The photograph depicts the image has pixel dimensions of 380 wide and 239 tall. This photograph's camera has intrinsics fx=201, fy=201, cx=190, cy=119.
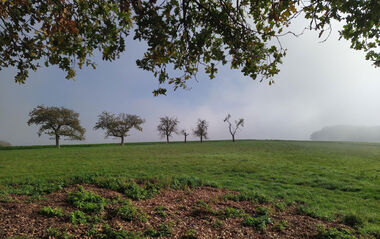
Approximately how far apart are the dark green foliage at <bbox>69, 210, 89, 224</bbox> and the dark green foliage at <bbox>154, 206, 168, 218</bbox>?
2067 millimetres

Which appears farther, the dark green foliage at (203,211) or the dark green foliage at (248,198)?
the dark green foliage at (248,198)

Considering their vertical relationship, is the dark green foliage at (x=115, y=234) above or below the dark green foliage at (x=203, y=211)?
above

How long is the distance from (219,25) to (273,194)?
8.32 meters

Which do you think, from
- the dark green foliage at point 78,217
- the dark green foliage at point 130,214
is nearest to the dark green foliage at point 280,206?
the dark green foliage at point 130,214

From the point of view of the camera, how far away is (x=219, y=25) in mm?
6582

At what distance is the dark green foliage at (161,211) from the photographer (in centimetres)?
636

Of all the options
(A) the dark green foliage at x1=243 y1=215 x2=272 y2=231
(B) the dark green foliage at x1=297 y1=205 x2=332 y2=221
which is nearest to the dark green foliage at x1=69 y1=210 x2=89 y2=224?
(A) the dark green foliage at x1=243 y1=215 x2=272 y2=231

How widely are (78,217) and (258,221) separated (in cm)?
532

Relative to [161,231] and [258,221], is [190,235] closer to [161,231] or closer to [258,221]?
[161,231]

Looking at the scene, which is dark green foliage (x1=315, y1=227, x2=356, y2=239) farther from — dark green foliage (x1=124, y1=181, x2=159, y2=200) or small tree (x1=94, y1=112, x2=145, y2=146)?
small tree (x1=94, y1=112, x2=145, y2=146)

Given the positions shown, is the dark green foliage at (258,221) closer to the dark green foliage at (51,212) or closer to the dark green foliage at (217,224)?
the dark green foliage at (217,224)

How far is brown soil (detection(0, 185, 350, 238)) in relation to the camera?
5.13m

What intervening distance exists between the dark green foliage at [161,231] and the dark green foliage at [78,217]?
1793mm

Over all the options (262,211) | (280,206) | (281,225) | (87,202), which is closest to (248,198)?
(280,206)
